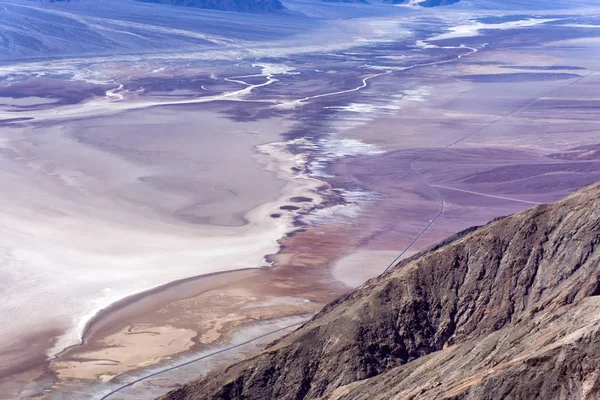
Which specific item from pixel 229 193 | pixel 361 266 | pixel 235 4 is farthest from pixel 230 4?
pixel 361 266

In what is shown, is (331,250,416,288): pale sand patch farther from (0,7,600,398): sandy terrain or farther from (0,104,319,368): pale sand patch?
(0,104,319,368): pale sand patch

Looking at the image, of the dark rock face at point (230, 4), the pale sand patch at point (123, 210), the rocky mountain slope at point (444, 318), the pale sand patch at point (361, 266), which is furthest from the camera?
the dark rock face at point (230, 4)

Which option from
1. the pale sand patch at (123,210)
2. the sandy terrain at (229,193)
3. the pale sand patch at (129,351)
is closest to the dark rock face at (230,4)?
the sandy terrain at (229,193)

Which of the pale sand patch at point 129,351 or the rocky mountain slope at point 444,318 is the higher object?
the rocky mountain slope at point 444,318

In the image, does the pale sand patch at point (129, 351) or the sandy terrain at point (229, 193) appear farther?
the sandy terrain at point (229, 193)

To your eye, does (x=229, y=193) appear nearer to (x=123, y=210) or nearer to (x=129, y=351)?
(x=123, y=210)

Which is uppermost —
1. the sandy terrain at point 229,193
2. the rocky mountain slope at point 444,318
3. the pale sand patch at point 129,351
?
the rocky mountain slope at point 444,318

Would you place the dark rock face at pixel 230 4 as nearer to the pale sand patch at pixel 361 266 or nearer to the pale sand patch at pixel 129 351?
the pale sand patch at pixel 361 266
